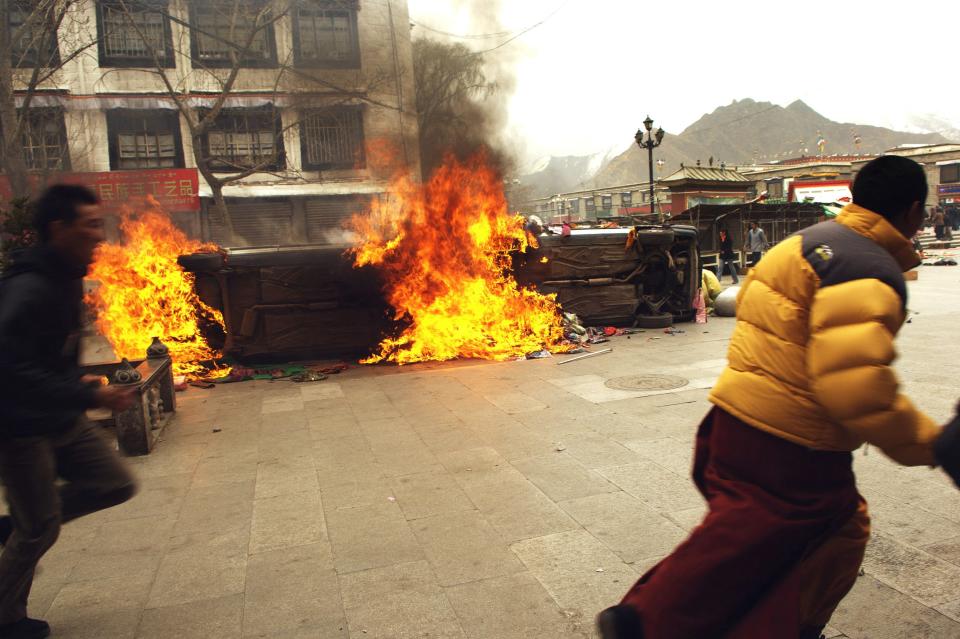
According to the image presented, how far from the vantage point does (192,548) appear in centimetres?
365

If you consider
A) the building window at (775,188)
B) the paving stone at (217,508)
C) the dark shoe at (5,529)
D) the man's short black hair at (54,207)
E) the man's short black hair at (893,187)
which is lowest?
the paving stone at (217,508)

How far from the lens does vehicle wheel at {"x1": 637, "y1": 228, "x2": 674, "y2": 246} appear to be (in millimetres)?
10805

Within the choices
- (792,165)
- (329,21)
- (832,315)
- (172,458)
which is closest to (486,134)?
(329,21)

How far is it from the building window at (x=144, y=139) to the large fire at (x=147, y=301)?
14.4 meters

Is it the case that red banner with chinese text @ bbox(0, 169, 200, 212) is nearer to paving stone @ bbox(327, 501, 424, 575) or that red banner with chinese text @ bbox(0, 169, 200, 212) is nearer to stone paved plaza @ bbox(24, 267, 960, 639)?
stone paved plaza @ bbox(24, 267, 960, 639)

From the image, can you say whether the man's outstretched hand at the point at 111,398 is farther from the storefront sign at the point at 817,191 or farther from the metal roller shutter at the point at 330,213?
the storefront sign at the point at 817,191

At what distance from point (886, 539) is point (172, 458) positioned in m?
4.87

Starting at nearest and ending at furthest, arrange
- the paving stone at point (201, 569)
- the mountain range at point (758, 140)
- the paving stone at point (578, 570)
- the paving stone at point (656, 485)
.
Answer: the paving stone at point (578, 570), the paving stone at point (201, 569), the paving stone at point (656, 485), the mountain range at point (758, 140)

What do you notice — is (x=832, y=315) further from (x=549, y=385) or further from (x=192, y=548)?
(x=549, y=385)

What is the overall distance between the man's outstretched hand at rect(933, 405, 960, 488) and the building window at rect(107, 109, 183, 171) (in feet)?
75.8

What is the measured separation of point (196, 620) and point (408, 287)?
6.48 metres

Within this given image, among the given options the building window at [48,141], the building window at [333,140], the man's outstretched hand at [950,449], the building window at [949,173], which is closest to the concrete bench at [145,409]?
the man's outstretched hand at [950,449]

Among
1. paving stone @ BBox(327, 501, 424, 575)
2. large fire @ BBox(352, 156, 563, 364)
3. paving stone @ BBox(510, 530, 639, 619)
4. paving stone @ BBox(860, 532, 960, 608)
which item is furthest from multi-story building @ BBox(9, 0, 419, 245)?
paving stone @ BBox(860, 532, 960, 608)

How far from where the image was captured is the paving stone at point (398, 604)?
2.75 m
